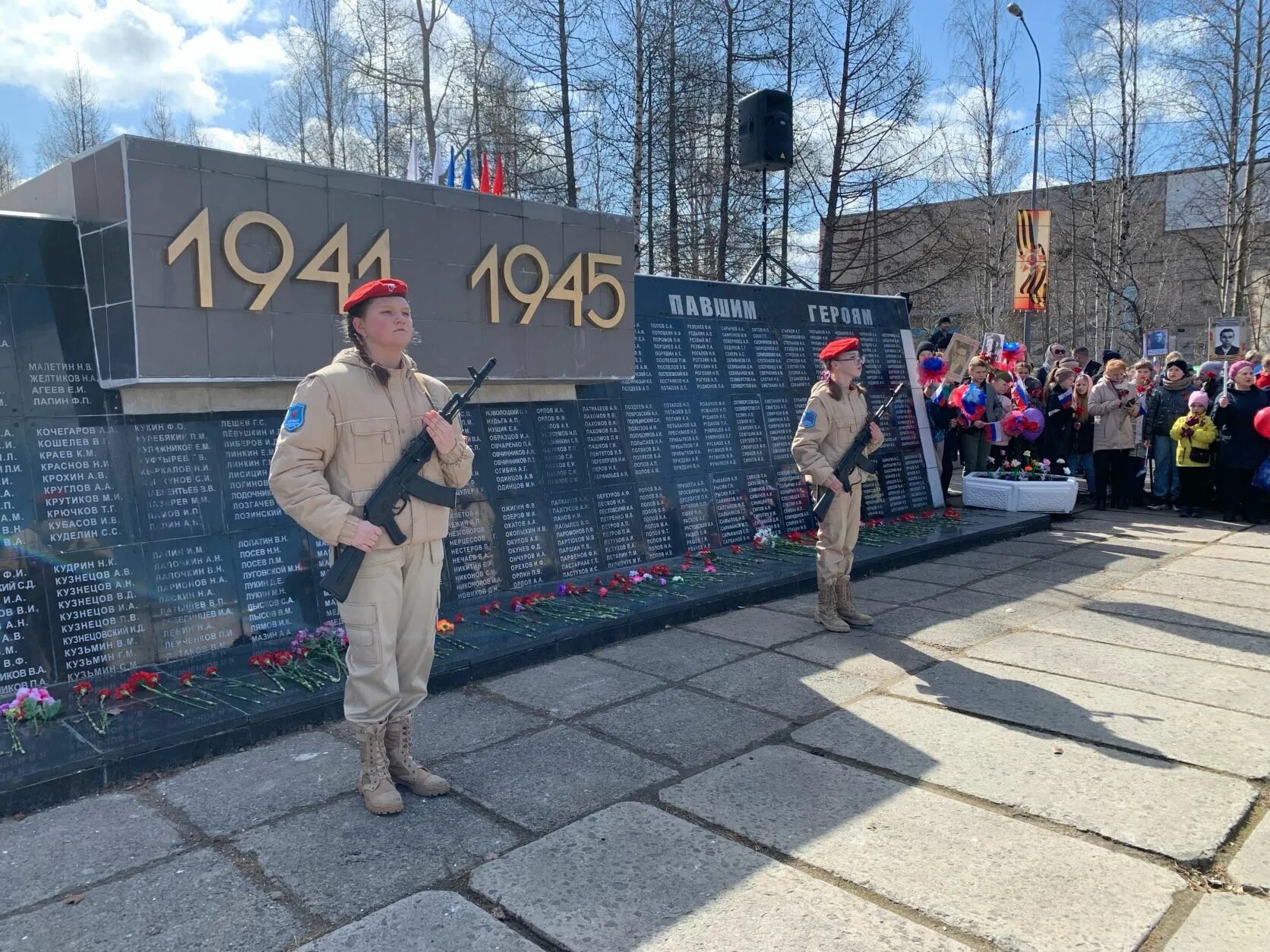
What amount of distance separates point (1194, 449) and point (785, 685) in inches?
327

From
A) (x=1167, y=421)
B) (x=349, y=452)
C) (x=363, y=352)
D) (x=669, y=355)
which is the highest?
(x=669, y=355)

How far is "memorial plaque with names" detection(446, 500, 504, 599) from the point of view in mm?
5926

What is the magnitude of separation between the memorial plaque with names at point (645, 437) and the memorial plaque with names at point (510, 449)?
95cm

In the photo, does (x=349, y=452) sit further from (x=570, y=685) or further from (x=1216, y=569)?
(x=1216, y=569)

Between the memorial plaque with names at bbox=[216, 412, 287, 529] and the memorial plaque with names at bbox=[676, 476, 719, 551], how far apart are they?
328 centimetres

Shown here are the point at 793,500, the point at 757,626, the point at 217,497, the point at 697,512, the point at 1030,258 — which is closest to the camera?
the point at 217,497

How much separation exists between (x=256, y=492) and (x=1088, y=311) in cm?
3864

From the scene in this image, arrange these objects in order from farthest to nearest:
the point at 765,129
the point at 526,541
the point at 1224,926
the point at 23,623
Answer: the point at 765,129 → the point at 526,541 → the point at 23,623 → the point at 1224,926

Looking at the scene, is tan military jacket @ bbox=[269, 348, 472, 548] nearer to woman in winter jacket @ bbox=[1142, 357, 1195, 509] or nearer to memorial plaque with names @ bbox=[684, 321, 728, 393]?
memorial plaque with names @ bbox=[684, 321, 728, 393]

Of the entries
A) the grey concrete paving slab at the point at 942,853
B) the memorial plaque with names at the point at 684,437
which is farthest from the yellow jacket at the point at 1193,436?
the grey concrete paving slab at the point at 942,853

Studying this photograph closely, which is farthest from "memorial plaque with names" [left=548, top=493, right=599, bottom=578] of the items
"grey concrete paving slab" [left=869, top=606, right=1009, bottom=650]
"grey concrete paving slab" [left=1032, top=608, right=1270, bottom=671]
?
"grey concrete paving slab" [left=1032, top=608, right=1270, bottom=671]

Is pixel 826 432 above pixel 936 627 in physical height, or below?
above

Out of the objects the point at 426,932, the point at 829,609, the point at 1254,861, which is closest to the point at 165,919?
the point at 426,932

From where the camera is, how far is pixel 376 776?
3447 millimetres
